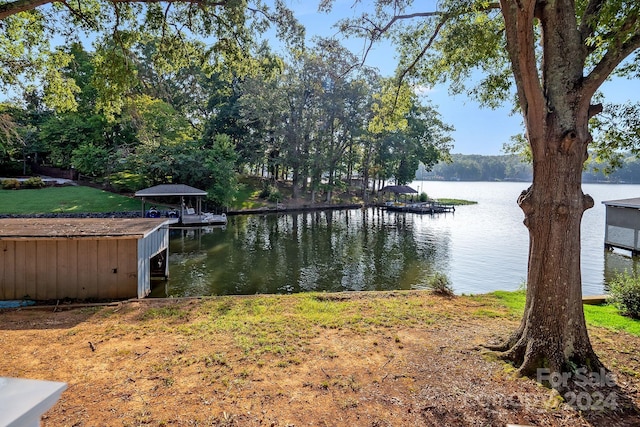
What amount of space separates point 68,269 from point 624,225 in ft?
73.7

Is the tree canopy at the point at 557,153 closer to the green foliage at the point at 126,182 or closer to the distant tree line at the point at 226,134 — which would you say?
the distant tree line at the point at 226,134

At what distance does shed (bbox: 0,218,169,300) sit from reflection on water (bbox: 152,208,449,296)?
212 centimetres

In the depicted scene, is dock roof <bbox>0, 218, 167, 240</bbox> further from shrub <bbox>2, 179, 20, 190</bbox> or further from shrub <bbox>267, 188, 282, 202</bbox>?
shrub <bbox>267, 188, 282, 202</bbox>

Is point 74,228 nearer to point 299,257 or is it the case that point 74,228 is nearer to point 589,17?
point 299,257

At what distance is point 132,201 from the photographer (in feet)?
90.0

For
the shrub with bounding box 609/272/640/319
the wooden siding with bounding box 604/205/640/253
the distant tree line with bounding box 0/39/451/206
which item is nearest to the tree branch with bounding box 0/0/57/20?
the shrub with bounding box 609/272/640/319

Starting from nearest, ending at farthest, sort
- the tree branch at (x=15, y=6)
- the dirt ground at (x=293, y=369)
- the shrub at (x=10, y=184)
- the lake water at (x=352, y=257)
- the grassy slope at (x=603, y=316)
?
the dirt ground at (x=293, y=369) → the tree branch at (x=15, y=6) → the grassy slope at (x=603, y=316) → the lake water at (x=352, y=257) → the shrub at (x=10, y=184)

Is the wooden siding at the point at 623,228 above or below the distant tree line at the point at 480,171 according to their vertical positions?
below

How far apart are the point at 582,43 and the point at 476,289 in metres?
9.02

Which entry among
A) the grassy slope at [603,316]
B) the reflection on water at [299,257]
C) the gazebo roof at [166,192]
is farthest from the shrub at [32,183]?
the grassy slope at [603,316]

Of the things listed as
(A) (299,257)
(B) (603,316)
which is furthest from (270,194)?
(B) (603,316)

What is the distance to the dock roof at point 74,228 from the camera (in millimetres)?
8402

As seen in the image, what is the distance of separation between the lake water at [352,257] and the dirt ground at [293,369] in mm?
5020

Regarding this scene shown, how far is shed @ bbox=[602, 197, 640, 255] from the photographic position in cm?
1664
